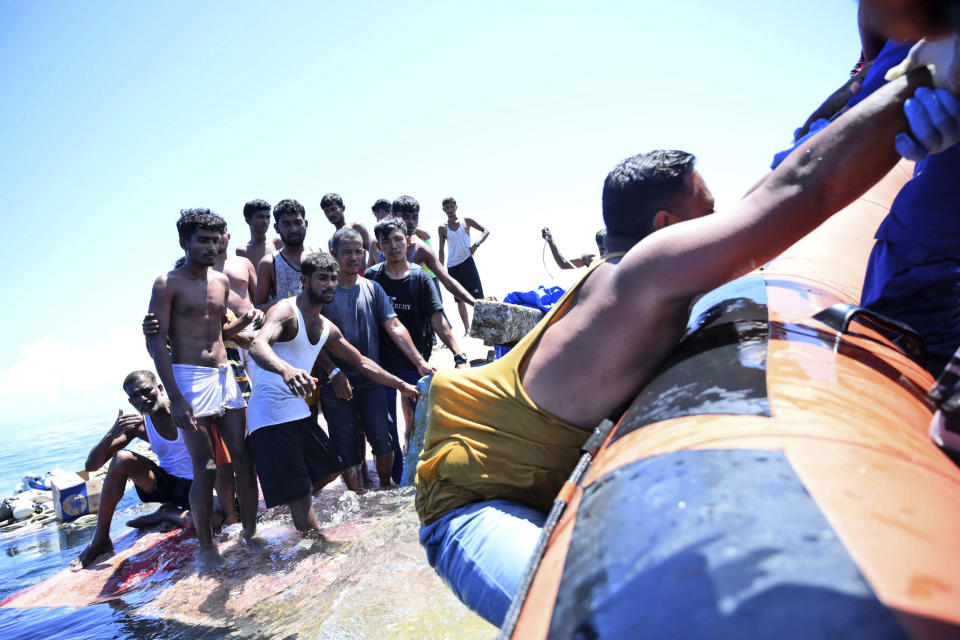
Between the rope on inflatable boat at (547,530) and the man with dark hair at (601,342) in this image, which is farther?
the man with dark hair at (601,342)

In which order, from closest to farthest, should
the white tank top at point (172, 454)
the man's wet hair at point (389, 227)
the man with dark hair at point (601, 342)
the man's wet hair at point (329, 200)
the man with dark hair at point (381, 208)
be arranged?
the man with dark hair at point (601, 342) → the white tank top at point (172, 454) → the man's wet hair at point (389, 227) → the man's wet hair at point (329, 200) → the man with dark hair at point (381, 208)

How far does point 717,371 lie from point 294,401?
336 centimetres

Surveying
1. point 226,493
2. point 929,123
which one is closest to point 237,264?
point 226,493

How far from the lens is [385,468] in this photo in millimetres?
5020

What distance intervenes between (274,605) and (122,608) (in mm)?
1282

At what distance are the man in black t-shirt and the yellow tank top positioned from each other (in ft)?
10.8

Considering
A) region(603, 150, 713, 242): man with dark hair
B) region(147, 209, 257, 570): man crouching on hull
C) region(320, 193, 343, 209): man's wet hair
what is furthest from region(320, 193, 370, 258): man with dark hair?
region(603, 150, 713, 242): man with dark hair

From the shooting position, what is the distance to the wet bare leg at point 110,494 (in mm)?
4664

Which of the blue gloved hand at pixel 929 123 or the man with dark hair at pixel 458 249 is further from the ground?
the man with dark hair at pixel 458 249

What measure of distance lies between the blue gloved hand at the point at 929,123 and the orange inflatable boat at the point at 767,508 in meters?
0.40

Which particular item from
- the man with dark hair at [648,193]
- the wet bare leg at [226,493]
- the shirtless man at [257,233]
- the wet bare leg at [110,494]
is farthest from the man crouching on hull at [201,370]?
the man with dark hair at [648,193]

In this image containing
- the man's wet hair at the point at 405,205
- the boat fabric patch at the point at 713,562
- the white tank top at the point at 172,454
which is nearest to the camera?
the boat fabric patch at the point at 713,562

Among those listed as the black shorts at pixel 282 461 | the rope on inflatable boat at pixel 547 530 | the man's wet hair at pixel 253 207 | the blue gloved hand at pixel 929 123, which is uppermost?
the man's wet hair at pixel 253 207

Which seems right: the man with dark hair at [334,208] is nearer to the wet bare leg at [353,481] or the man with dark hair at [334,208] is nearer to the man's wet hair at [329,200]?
the man's wet hair at [329,200]
